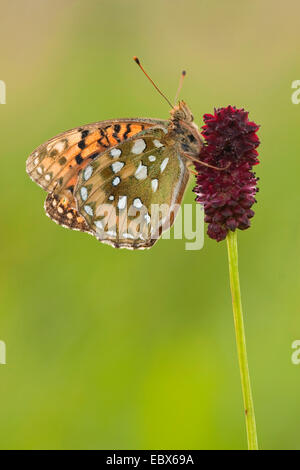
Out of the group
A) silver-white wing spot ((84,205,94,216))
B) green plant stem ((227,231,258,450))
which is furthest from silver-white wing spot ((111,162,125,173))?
green plant stem ((227,231,258,450))

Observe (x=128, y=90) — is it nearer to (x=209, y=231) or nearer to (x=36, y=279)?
(x=36, y=279)

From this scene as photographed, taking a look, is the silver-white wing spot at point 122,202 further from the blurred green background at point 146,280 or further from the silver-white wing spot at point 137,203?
the blurred green background at point 146,280

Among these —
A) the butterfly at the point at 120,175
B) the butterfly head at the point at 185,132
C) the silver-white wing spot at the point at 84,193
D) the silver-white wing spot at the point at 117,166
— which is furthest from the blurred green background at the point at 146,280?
the butterfly head at the point at 185,132

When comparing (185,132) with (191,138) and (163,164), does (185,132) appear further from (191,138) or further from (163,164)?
(163,164)

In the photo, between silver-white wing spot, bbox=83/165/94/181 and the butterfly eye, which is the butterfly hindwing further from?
the butterfly eye

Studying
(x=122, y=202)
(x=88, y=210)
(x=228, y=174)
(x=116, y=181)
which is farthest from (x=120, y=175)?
(x=228, y=174)

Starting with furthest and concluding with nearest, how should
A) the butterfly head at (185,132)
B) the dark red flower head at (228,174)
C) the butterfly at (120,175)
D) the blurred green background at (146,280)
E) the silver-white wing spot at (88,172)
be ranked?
1. the blurred green background at (146,280)
2. the silver-white wing spot at (88,172)
3. the butterfly at (120,175)
4. the butterfly head at (185,132)
5. the dark red flower head at (228,174)
